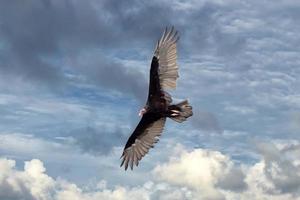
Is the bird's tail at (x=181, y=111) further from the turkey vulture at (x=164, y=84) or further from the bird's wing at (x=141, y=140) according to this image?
the bird's wing at (x=141, y=140)

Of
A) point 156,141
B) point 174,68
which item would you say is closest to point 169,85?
point 174,68

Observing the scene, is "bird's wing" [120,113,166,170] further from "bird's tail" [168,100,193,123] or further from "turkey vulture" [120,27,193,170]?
"bird's tail" [168,100,193,123]

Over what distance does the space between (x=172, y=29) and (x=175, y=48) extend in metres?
1.17

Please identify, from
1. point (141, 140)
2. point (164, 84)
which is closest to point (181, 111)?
point (164, 84)

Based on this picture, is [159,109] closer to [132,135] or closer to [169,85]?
[169,85]

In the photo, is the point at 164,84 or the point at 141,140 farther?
the point at 141,140

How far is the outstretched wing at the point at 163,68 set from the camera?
2036 inches

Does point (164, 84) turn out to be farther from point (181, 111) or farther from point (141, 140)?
point (141, 140)

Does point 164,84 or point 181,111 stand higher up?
point 164,84

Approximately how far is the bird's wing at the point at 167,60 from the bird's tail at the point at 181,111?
1400mm

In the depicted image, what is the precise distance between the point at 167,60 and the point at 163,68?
582 mm

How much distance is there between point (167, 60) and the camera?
52094 mm

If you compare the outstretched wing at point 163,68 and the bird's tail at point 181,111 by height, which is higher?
the outstretched wing at point 163,68

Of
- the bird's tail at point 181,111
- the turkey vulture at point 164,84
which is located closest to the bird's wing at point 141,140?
the turkey vulture at point 164,84
